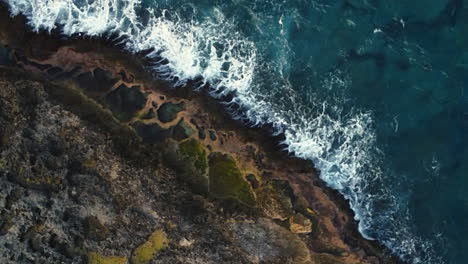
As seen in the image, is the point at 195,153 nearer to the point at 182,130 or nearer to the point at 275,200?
the point at 182,130

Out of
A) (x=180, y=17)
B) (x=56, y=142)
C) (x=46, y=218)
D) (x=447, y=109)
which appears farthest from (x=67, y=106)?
(x=447, y=109)

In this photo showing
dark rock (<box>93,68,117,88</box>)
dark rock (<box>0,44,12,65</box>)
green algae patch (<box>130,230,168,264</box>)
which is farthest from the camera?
dark rock (<box>93,68,117,88</box>)

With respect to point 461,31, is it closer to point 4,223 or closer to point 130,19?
point 130,19

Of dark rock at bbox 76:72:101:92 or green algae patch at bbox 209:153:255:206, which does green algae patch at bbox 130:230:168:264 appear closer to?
green algae patch at bbox 209:153:255:206

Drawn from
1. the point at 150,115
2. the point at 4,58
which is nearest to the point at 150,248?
the point at 150,115

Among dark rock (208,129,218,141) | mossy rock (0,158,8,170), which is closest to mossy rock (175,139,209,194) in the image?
dark rock (208,129,218,141)

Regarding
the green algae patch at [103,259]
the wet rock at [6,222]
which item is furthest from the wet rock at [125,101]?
the wet rock at [6,222]
